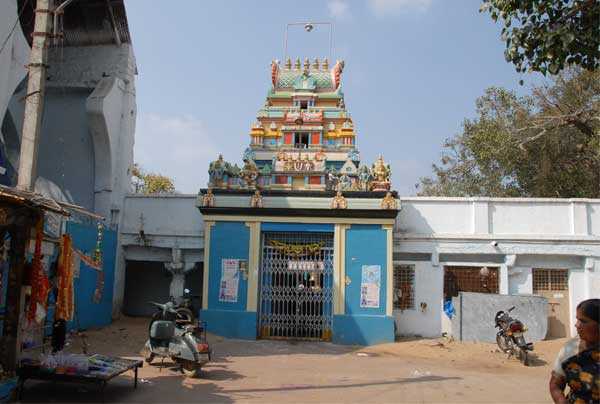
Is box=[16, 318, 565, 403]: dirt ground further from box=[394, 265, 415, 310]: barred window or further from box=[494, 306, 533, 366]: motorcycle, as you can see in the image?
box=[394, 265, 415, 310]: barred window

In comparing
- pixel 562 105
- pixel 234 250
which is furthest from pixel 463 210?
pixel 562 105

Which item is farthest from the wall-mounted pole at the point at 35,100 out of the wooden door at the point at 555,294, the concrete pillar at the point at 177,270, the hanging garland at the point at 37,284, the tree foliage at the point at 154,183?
the tree foliage at the point at 154,183

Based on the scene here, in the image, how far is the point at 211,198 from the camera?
13.0 m

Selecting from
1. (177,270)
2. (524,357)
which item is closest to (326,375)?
(524,357)

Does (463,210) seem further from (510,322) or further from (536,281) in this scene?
(510,322)

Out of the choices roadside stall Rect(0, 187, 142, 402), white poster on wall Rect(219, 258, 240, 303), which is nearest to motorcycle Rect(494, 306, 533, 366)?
white poster on wall Rect(219, 258, 240, 303)

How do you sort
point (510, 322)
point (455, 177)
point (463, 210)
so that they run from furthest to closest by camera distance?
point (455, 177)
point (463, 210)
point (510, 322)

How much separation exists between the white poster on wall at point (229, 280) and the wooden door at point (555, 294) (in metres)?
7.61

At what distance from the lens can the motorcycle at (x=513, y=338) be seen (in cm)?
995

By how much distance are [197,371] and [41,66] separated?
4.80 m

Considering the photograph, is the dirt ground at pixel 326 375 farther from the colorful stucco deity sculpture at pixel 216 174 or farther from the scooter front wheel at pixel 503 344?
the colorful stucco deity sculpture at pixel 216 174

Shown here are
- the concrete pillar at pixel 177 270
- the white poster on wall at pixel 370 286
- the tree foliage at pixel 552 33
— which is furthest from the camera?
the concrete pillar at pixel 177 270

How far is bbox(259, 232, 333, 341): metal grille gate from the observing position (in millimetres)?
12578

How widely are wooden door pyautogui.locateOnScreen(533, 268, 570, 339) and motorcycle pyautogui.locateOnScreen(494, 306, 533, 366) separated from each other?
3057 mm
